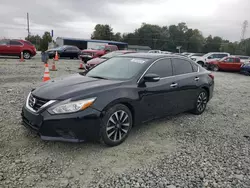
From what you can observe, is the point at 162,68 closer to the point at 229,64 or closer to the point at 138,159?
the point at 138,159

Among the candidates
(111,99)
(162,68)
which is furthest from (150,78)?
(111,99)

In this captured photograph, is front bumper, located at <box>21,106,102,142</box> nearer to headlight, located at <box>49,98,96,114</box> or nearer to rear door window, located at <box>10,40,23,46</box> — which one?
headlight, located at <box>49,98,96,114</box>

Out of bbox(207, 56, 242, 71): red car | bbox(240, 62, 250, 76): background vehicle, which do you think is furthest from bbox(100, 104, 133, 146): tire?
bbox(207, 56, 242, 71): red car

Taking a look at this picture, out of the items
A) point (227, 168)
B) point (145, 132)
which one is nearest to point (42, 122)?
point (145, 132)

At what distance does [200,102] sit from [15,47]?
16.0 metres

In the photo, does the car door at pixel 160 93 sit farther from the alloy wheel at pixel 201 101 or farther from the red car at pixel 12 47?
the red car at pixel 12 47

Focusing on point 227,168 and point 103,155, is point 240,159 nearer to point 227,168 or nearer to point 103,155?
point 227,168

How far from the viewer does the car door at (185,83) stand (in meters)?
4.59

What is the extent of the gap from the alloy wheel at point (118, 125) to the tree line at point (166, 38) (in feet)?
258

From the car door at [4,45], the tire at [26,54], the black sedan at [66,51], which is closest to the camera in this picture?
the car door at [4,45]

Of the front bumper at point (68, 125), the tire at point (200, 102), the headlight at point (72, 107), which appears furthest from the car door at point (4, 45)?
the headlight at point (72, 107)

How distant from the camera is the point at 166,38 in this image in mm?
92438

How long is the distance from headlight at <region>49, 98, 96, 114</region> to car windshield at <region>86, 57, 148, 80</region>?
95 cm

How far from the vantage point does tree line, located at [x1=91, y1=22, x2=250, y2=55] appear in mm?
82062
